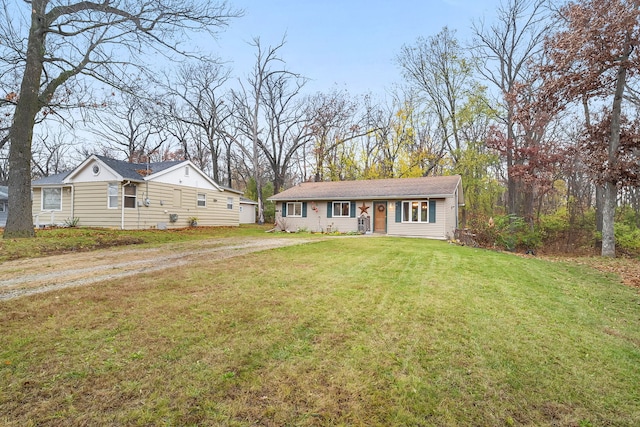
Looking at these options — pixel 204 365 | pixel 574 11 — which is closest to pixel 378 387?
pixel 204 365

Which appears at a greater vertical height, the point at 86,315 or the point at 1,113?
the point at 1,113

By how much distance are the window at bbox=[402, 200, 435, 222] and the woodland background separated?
2.16m

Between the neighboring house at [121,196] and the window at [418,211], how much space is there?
1223cm

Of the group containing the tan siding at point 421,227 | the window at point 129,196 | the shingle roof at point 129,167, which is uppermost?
the shingle roof at point 129,167

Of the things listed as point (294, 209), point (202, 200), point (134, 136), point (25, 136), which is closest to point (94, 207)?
point (202, 200)

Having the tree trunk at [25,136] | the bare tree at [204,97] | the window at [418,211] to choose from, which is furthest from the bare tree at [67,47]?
the bare tree at [204,97]

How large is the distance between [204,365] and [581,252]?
58.5 ft

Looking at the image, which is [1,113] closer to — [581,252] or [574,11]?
[574,11]

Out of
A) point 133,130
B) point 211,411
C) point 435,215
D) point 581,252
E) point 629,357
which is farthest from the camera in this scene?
point 133,130

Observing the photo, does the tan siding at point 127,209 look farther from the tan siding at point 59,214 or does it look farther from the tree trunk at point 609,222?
the tree trunk at point 609,222

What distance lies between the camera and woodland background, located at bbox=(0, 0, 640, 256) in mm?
10891

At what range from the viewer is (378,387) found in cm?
246

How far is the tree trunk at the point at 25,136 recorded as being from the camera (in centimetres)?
995

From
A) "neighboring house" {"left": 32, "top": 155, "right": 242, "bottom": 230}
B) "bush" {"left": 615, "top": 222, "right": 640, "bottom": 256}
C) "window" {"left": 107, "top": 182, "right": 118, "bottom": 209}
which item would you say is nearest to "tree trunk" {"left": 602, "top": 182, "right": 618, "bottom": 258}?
"bush" {"left": 615, "top": 222, "right": 640, "bottom": 256}
